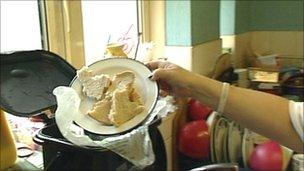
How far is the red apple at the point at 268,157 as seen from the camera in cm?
147

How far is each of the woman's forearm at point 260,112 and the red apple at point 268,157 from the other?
2.37ft

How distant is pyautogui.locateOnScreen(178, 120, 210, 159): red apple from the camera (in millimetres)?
1615

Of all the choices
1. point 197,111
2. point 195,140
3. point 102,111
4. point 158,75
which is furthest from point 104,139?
point 197,111

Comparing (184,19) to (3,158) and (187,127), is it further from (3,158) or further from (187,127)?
(3,158)

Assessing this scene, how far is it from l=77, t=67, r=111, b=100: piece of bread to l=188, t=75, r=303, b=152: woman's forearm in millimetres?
235

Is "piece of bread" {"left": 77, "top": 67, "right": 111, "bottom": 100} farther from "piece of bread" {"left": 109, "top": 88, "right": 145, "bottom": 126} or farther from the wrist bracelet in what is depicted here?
the wrist bracelet

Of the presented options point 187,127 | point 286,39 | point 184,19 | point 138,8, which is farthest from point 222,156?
point 286,39

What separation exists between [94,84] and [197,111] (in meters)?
0.98

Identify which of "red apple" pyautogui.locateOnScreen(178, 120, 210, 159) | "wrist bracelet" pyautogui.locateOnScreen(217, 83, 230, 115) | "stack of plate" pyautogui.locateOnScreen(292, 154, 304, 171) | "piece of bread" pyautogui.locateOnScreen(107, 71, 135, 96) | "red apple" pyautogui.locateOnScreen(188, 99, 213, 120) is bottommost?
"stack of plate" pyautogui.locateOnScreen(292, 154, 304, 171)

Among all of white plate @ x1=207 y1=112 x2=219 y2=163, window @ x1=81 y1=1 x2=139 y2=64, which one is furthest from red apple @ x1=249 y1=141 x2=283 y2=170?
window @ x1=81 y1=1 x2=139 y2=64

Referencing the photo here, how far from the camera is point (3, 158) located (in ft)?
3.08

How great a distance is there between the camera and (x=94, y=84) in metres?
0.86

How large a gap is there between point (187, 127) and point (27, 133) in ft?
2.57

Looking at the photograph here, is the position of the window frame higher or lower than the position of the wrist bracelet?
higher
